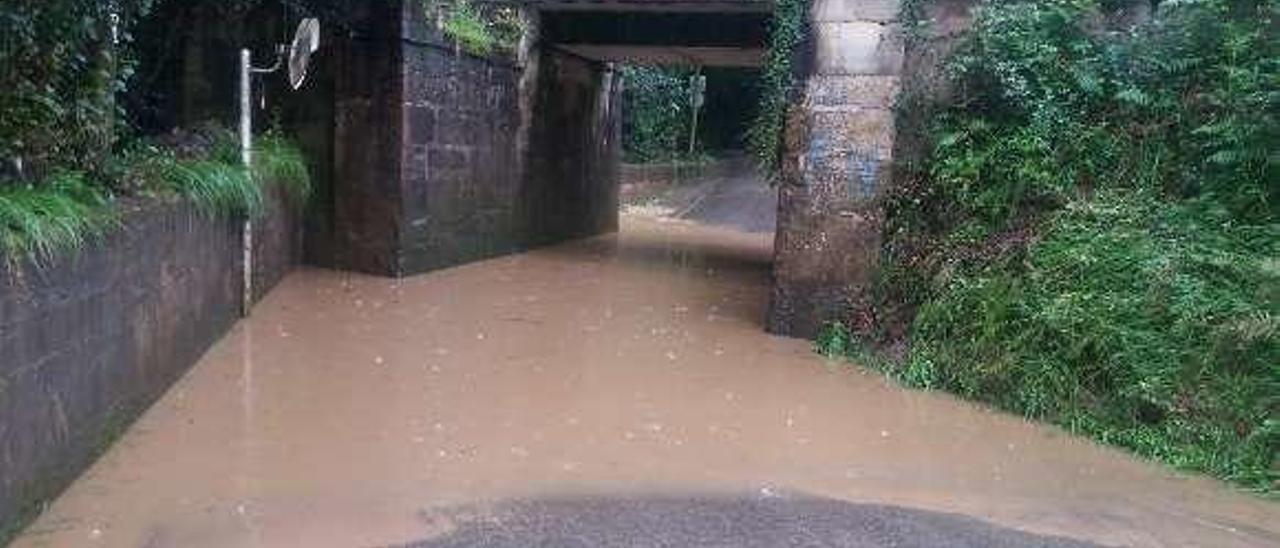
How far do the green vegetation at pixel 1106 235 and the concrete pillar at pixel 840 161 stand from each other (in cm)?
26

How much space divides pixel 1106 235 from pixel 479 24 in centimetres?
826

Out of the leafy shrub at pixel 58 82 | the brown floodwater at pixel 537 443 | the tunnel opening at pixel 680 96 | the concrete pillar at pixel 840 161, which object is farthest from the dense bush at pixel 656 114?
the leafy shrub at pixel 58 82

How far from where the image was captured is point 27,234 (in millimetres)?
4746

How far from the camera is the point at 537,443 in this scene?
6609 millimetres

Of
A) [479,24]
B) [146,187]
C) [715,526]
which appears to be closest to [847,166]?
[715,526]

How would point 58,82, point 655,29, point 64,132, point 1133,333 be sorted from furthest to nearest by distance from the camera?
point 655,29 < point 1133,333 < point 64,132 < point 58,82

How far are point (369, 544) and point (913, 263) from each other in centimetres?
581

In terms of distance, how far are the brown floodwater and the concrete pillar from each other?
0.63 meters

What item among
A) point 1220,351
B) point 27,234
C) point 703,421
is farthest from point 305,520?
point 1220,351

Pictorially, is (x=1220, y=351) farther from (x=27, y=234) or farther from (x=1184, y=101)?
(x=27, y=234)

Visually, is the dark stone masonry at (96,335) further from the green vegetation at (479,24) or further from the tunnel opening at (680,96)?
the tunnel opening at (680,96)

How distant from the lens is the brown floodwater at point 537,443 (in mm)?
5406

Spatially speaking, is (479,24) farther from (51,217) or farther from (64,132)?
(51,217)

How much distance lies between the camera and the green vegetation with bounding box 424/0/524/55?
13.2m
